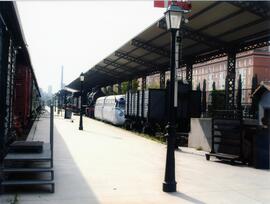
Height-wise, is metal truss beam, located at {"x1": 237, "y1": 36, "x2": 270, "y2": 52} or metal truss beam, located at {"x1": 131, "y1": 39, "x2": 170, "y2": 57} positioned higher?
metal truss beam, located at {"x1": 131, "y1": 39, "x2": 170, "y2": 57}

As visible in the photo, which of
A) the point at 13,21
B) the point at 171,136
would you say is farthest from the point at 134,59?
the point at 171,136

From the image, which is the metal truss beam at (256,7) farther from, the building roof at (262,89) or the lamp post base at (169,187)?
the lamp post base at (169,187)

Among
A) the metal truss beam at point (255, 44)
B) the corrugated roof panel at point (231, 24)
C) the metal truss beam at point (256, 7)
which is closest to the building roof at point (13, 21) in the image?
the metal truss beam at point (256, 7)

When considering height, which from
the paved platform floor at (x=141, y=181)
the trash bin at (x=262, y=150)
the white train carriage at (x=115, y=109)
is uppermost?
the white train carriage at (x=115, y=109)

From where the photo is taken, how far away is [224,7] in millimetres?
15805

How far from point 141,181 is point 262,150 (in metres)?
4.63

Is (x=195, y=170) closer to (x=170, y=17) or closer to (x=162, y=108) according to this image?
(x=170, y=17)

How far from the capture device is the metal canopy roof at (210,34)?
15.9m

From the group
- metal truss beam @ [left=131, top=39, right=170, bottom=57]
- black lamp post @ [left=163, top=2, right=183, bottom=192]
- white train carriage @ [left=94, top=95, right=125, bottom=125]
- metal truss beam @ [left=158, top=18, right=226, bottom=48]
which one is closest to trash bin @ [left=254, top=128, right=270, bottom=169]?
black lamp post @ [left=163, top=2, right=183, bottom=192]

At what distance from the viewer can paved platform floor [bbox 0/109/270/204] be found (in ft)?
→ 23.6

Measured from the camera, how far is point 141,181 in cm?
885

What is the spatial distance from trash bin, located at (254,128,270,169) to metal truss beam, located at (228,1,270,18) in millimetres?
6023

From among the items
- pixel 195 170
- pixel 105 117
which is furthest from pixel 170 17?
pixel 105 117

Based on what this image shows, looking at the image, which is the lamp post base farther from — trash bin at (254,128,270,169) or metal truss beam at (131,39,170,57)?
metal truss beam at (131,39,170,57)
